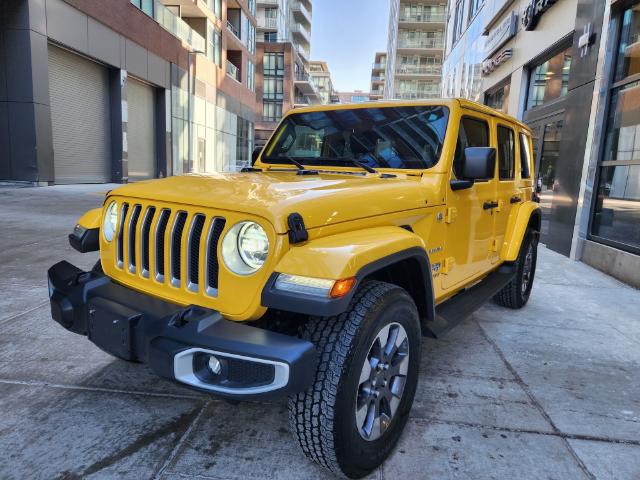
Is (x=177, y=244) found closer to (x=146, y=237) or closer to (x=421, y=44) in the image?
(x=146, y=237)

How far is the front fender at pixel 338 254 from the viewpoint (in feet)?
5.92

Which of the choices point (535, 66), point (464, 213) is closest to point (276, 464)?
point (464, 213)

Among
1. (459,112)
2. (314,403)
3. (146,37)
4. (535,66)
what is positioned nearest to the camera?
(314,403)

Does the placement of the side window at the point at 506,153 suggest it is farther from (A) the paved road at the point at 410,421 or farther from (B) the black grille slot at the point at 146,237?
(B) the black grille slot at the point at 146,237

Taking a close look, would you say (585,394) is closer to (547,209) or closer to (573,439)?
(573,439)

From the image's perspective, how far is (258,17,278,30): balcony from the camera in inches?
2062

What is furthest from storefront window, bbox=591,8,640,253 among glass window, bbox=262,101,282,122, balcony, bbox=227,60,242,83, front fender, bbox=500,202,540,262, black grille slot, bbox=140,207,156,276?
glass window, bbox=262,101,282,122

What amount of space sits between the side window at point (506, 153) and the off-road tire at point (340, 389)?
2439 mm

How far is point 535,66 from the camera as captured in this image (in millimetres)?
10984

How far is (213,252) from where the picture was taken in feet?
6.57

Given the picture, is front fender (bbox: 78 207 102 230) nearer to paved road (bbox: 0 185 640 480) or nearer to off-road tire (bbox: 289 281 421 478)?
paved road (bbox: 0 185 640 480)

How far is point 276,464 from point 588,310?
4.11 metres

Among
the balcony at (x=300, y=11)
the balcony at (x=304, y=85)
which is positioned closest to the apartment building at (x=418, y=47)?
the balcony at (x=304, y=85)

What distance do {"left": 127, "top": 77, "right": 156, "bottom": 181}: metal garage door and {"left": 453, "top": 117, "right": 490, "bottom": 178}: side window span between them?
67.1 feet
